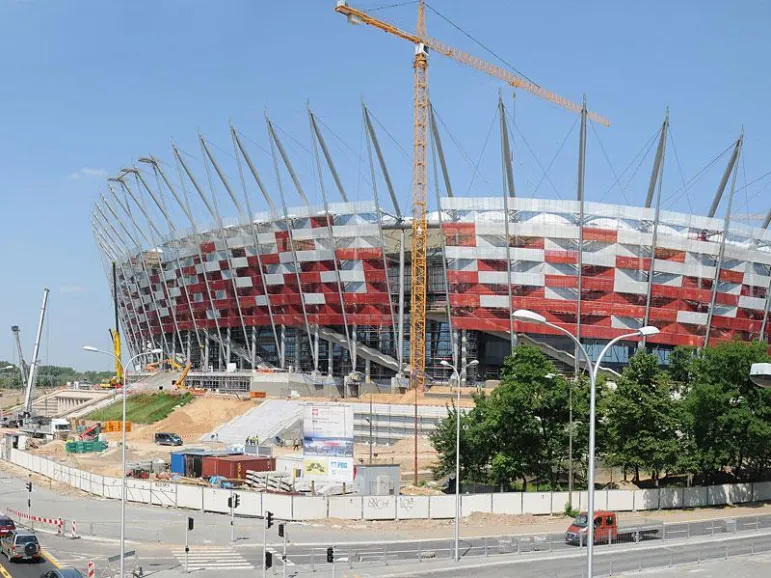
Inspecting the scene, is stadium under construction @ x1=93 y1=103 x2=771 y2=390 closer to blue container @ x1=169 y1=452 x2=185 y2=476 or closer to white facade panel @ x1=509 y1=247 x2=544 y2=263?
A: white facade panel @ x1=509 y1=247 x2=544 y2=263

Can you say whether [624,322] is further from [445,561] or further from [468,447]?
[445,561]

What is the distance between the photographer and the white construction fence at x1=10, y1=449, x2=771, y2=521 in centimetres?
5256

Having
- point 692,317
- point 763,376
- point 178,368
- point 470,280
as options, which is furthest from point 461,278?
point 763,376

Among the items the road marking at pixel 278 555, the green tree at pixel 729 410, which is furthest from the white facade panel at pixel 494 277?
the road marking at pixel 278 555

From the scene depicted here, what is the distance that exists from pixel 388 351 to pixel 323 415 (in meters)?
70.1

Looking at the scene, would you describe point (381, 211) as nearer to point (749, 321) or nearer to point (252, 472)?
point (749, 321)

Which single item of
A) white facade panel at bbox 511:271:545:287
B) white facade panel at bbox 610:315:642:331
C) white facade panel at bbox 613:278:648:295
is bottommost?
white facade panel at bbox 610:315:642:331

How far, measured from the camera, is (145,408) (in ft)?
401

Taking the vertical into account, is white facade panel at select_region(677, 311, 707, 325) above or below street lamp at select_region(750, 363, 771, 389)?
above

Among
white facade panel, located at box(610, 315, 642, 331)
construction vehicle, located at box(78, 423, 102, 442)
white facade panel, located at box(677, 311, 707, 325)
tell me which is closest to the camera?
construction vehicle, located at box(78, 423, 102, 442)

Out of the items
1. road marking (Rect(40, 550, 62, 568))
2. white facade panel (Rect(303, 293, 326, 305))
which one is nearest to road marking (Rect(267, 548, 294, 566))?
road marking (Rect(40, 550, 62, 568))

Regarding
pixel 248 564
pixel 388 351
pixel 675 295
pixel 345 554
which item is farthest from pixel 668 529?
pixel 388 351

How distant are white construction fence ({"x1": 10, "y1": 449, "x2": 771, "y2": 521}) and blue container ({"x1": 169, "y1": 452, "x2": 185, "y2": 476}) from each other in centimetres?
745

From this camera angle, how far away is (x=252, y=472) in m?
62.9
